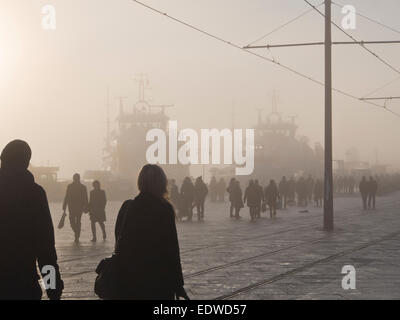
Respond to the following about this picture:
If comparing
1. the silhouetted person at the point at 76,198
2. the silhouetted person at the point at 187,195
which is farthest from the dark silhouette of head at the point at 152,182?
the silhouetted person at the point at 187,195

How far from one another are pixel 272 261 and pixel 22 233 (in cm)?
779

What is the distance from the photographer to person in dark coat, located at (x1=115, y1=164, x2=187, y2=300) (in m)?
4.32

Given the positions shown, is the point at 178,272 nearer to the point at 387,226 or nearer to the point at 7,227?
the point at 7,227

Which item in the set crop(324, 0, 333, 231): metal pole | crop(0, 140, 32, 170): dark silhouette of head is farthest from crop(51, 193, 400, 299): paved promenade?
crop(0, 140, 32, 170): dark silhouette of head

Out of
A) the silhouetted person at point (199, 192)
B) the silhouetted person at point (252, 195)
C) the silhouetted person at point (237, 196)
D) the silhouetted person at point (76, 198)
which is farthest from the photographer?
the silhouetted person at point (237, 196)

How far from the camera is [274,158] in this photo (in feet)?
317

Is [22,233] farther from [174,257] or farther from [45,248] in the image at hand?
[174,257]

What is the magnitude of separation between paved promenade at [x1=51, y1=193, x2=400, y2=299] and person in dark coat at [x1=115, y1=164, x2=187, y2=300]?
359 cm

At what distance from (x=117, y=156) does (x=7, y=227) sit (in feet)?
232

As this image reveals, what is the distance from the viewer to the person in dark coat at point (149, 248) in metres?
4.32

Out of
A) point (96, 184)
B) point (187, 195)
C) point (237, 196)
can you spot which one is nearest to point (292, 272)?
point (96, 184)

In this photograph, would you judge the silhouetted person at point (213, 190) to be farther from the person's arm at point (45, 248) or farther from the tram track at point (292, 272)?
the person's arm at point (45, 248)

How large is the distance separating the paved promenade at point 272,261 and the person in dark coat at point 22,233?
3733mm
